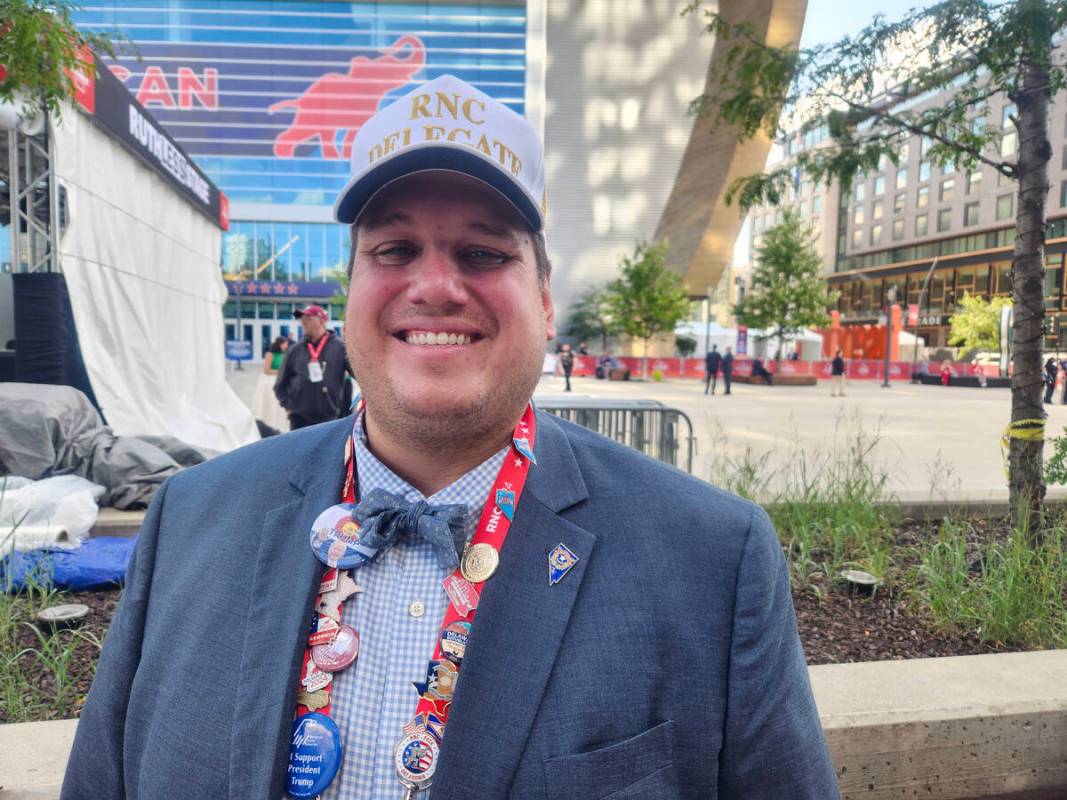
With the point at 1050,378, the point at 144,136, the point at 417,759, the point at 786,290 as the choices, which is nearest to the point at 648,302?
the point at 786,290

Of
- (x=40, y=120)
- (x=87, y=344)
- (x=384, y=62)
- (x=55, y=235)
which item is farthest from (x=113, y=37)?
(x=384, y=62)

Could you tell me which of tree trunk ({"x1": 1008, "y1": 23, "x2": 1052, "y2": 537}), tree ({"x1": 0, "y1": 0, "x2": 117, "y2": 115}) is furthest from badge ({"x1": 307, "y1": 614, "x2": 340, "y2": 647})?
tree trunk ({"x1": 1008, "y1": 23, "x2": 1052, "y2": 537})

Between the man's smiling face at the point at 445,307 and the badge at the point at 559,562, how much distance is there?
267 mm

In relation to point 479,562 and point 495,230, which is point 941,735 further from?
point 495,230

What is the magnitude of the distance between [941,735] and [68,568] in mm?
4601

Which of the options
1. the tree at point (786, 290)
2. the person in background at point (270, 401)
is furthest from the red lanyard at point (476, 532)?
the tree at point (786, 290)

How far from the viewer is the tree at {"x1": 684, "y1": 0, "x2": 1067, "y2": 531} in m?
4.57

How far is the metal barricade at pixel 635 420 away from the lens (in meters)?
6.74

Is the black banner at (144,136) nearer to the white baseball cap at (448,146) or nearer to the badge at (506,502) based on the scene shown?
the white baseball cap at (448,146)

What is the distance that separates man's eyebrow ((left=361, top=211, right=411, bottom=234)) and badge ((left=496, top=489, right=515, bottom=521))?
0.55 meters

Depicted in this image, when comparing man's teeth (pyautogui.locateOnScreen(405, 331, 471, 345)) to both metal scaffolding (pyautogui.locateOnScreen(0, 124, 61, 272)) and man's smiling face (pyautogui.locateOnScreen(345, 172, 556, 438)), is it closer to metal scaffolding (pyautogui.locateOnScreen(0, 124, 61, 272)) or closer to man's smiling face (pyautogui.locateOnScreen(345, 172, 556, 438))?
man's smiling face (pyautogui.locateOnScreen(345, 172, 556, 438))

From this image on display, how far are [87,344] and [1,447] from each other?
8.70ft

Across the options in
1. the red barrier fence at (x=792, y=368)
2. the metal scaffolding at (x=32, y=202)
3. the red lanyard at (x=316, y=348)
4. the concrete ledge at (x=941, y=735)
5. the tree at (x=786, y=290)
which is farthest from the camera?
the tree at (x=786, y=290)

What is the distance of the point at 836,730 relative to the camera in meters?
2.52
